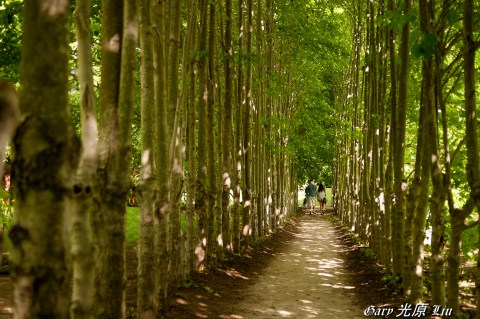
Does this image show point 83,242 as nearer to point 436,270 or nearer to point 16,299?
point 16,299

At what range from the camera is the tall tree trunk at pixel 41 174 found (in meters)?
1.87

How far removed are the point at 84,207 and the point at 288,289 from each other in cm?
837

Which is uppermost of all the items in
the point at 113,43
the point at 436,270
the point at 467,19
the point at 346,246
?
the point at 467,19

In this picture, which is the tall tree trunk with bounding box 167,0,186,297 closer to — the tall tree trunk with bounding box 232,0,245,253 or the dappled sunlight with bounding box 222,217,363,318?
the dappled sunlight with bounding box 222,217,363,318

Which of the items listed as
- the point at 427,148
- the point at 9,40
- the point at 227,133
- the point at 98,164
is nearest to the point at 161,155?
the point at 98,164

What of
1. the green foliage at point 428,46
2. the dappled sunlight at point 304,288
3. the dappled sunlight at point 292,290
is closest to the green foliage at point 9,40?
the dappled sunlight at point 292,290

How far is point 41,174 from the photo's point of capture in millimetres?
1884

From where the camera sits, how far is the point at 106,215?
4.29 m

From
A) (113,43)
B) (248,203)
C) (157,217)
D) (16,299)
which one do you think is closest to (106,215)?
(113,43)

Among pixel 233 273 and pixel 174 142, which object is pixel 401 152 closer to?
pixel 174 142

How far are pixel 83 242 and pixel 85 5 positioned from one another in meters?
2.00

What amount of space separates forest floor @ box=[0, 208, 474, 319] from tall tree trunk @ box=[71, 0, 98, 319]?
3.97 meters

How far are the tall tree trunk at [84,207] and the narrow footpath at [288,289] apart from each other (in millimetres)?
4109

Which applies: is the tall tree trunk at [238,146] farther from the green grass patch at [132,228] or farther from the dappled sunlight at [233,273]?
the dappled sunlight at [233,273]
